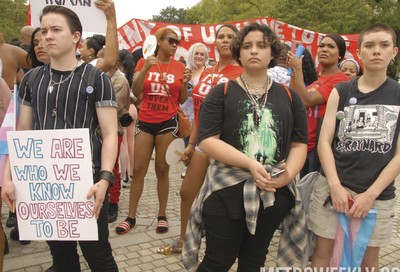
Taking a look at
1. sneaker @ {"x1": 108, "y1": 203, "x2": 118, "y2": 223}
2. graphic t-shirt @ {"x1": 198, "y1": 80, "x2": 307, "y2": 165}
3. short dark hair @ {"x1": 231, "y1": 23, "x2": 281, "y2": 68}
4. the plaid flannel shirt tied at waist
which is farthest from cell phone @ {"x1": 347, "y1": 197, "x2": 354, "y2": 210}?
sneaker @ {"x1": 108, "y1": 203, "x2": 118, "y2": 223}

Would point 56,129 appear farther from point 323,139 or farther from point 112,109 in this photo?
point 323,139

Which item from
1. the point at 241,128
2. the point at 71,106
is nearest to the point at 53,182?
the point at 71,106

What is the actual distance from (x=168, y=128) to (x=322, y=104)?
5.19 ft

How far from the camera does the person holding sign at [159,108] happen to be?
4055 millimetres

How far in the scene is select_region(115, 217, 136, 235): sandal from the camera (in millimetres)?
4102

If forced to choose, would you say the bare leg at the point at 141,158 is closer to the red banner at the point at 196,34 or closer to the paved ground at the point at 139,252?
the paved ground at the point at 139,252

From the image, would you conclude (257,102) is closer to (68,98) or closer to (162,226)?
(68,98)

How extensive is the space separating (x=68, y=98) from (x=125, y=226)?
2.26m

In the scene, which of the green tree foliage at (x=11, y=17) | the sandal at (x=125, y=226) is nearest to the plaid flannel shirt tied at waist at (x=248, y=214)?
the sandal at (x=125, y=226)

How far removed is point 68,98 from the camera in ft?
7.28

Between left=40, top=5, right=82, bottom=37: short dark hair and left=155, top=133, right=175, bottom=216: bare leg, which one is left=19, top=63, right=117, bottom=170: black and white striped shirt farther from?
left=155, top=133, right=175, bottom=216: bare leg

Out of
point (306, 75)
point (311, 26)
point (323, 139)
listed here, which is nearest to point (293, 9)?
point (311, 26)

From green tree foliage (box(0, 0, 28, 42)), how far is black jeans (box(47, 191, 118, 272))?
73.6 ft

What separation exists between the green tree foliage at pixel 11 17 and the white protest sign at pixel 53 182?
22.4 meters
